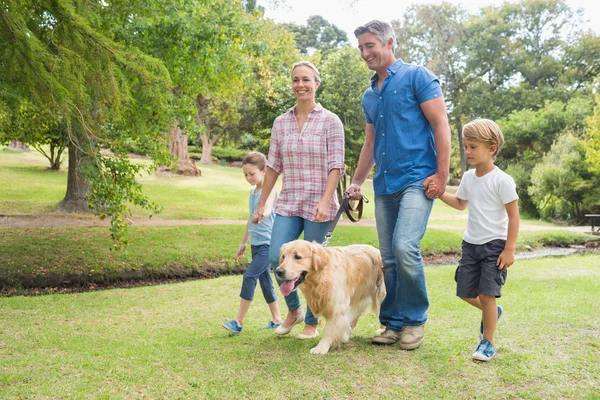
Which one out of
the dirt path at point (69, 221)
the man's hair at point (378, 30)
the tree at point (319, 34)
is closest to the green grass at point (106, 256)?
the dirt path at point (69, 221)

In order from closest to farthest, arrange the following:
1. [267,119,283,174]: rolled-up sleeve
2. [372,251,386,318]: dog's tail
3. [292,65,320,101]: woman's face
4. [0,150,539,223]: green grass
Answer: [292,65,320,101]: woman's face, [372,251,386,318]: dog's tail, [267,119,283,174]: rolled-up sleeve, [0,150,539,223]: green grass

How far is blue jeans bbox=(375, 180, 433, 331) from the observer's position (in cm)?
439

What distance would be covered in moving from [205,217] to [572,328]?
15600mm

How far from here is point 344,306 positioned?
4621 millimetres

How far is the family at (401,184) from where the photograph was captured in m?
4.28

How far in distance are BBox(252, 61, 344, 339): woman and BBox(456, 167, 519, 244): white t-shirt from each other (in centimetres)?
124

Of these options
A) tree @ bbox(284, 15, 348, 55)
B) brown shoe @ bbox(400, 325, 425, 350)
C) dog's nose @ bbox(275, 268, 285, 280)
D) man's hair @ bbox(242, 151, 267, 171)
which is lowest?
brown shoe @ bbox(400, 325, 425, 350)

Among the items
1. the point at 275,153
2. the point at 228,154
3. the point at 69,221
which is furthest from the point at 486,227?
the point at 228,154

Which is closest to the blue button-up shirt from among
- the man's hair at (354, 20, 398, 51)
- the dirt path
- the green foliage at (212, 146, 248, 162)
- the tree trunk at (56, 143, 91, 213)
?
the man's hair at (354, 20, 398, 51)

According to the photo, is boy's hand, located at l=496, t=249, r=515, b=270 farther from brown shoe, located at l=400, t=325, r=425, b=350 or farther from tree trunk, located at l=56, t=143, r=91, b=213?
tree trunk, located at l=56, t=143, r=91, b=213

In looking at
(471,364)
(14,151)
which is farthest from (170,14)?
(14,151)

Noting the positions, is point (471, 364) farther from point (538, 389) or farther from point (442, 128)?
point (442, 128)

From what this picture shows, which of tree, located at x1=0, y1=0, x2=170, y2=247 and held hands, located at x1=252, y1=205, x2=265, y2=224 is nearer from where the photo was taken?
held hands, located at x1=252, y1=205, x2=265, y2=224


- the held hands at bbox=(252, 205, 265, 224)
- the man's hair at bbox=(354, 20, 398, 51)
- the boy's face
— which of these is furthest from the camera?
the held hands at bbox=(252, 205, 265, 224)
